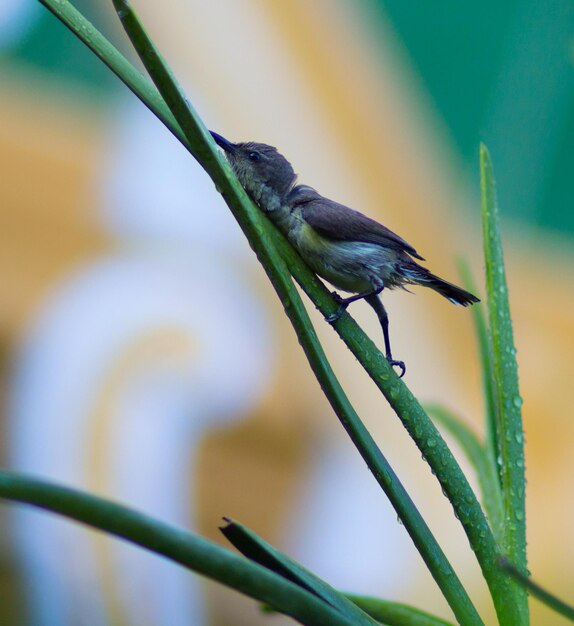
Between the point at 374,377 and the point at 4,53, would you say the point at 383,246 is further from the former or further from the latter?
Answer: the point at 4,53

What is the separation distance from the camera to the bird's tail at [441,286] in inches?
30.9

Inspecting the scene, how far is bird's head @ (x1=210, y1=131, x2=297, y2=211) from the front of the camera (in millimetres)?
906

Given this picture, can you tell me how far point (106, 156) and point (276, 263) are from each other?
1.59 m

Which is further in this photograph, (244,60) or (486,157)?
(244,60)

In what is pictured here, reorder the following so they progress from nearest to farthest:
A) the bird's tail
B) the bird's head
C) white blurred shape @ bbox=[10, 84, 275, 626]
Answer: the bird's tail, the bird's head, white blurred shape @ bbox=[10, 84, 275, 626]

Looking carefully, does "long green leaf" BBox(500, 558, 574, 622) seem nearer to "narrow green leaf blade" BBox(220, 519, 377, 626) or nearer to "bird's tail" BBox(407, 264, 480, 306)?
"narrow green leaf blade" BBox(220, 519, 377, 626)

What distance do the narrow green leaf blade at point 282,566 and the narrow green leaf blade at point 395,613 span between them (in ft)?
0.16

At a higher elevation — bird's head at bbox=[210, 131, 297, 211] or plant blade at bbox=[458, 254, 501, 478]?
bird's head at bbox=[210, 131, 297, 211]

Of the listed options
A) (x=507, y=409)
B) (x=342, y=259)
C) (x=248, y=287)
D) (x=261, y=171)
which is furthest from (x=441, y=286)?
(x=248, y=287)

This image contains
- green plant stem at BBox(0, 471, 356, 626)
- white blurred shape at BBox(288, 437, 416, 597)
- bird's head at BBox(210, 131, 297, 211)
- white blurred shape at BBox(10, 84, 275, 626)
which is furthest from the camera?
white blurred shape at BBox(288, 437, 416, 597)

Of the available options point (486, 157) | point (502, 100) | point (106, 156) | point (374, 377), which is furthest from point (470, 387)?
point (374, 377)

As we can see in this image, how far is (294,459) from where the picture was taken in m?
1.98

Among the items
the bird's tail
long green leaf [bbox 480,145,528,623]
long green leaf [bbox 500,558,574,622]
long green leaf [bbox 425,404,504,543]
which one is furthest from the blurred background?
long green leaf [bbox 500,558,574,622]

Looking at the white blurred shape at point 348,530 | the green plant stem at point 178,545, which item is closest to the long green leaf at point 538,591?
the green plant stem at point 178,545
